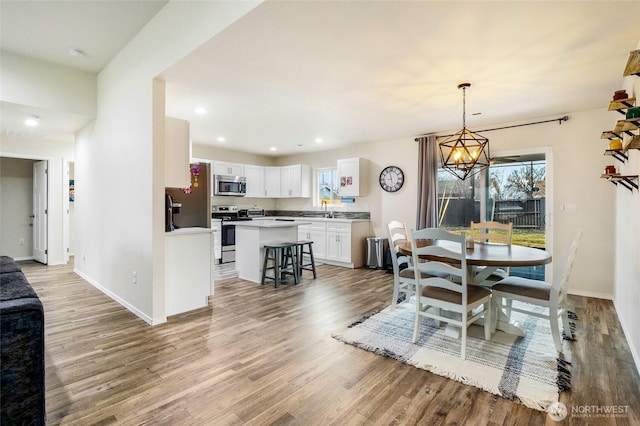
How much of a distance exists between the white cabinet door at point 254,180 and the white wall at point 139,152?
10.9ft

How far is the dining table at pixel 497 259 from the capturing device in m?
2.46

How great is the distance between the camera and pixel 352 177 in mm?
6266

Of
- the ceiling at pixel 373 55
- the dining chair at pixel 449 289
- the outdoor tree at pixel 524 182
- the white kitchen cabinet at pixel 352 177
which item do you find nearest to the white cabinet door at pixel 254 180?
the white kitchen cabinet at pixel 352 177

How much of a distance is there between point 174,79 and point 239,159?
14.1 ft

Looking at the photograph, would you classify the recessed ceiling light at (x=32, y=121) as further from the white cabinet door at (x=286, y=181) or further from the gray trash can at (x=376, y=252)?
the gray trash can at (x=376, y=252)

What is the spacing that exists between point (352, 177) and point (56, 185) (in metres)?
5.73

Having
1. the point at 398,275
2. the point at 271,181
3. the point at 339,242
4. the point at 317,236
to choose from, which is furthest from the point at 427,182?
the point at 271,181

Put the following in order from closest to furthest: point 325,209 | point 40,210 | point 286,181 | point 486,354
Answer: point 486,354 < point 40,210 < point 325,209 < point 286,181

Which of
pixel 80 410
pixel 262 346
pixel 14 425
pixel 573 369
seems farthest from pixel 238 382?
pixel 573 369

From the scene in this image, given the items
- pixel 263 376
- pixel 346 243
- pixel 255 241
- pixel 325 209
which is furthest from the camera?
pixel 325 209

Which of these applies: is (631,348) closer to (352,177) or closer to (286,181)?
(352,177)

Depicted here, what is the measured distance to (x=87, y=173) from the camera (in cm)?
463

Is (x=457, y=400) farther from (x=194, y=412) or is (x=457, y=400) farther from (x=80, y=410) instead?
(x=80, y=410)

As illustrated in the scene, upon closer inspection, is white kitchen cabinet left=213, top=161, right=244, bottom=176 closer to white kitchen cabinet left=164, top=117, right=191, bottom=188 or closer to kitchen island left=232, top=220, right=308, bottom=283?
kitchen island left=232, top=220, right=308, bottom=283
